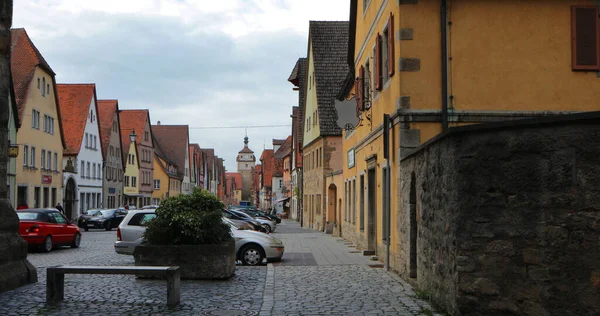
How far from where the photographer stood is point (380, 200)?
1762 cm

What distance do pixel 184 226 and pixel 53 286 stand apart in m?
3.66

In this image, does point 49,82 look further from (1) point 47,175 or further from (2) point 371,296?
(2) point 371,296

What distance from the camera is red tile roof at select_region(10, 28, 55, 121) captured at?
43969mm

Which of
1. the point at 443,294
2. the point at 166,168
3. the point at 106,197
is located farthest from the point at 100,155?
the point at 443,294

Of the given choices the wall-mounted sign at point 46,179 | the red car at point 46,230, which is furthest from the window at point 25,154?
the red car at point 46,230

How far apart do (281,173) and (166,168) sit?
18.2 meters

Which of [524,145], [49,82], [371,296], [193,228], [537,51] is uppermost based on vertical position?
[49,82]

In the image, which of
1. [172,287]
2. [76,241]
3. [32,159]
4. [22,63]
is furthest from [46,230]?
[22,63]

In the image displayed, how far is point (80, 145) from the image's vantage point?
56531 mm

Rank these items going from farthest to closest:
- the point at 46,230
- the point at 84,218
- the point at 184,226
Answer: the point at 84,218 < the point at 46,230 < the point at 184,226

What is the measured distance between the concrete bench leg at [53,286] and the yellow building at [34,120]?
3430 cm

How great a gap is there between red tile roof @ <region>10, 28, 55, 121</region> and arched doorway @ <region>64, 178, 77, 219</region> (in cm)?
1225

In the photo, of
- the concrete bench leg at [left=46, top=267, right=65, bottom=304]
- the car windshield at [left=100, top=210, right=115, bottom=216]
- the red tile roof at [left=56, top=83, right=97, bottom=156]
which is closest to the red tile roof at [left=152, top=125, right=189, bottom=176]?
the red tile roof at [left=56, top=83, right=97, bottom=156]

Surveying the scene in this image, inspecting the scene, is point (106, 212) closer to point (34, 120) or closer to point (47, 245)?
point (34, 120)
